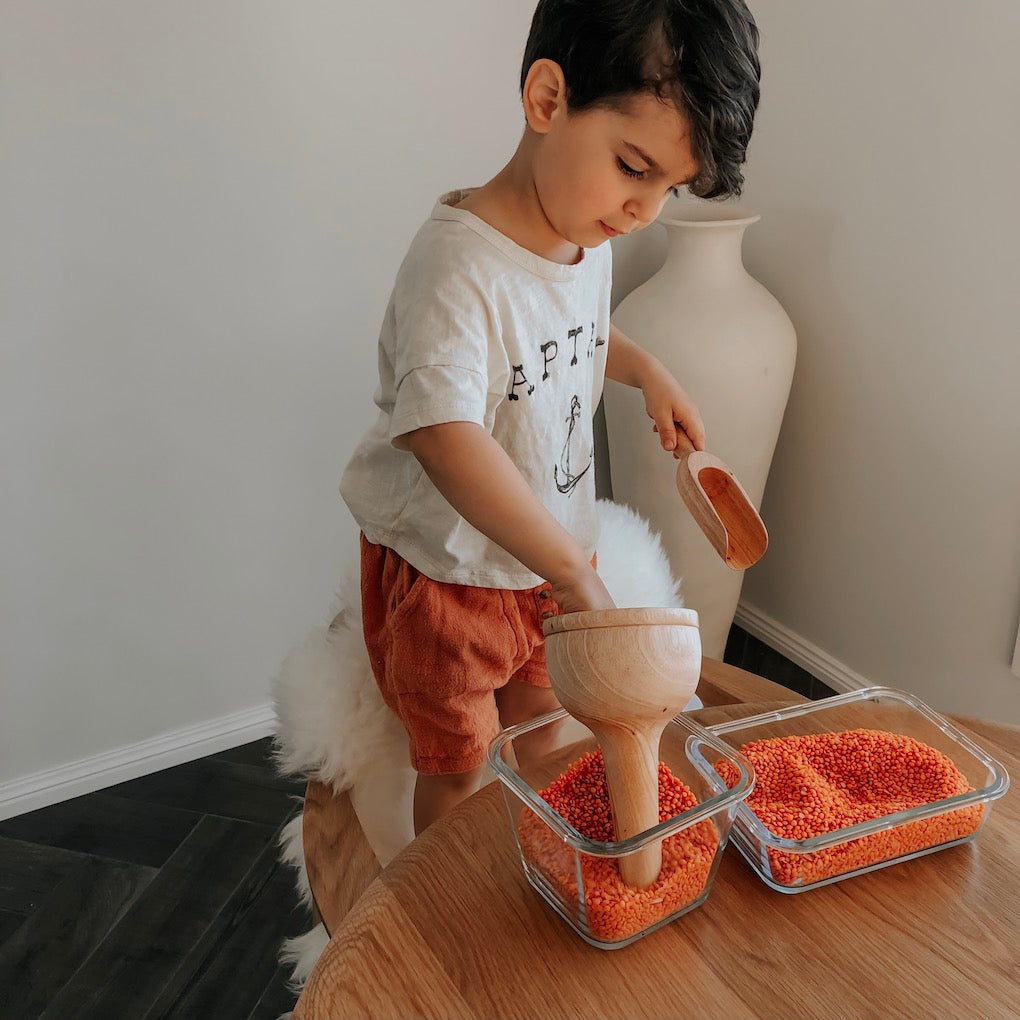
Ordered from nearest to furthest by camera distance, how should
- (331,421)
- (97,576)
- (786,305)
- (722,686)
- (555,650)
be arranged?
(555,650), (722,686), (97,576), (331,421), (786,305)

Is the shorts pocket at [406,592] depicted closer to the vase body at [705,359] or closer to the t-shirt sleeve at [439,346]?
the t-shirt sleeve at [439,346]

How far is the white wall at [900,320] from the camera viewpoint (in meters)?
1.48

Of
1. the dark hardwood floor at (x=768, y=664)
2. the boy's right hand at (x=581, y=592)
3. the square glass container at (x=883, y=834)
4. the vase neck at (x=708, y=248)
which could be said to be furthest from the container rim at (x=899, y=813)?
the dark hardwood floor at (x=768, y=664)

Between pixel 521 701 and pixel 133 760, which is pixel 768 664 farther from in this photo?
pixel 133 760

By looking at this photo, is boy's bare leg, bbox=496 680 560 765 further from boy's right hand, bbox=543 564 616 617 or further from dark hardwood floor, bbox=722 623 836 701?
dark hardwood floor, bbox=722 623 836 701

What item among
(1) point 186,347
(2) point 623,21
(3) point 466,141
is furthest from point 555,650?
(3) point 466,141

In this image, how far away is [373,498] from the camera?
1139mm

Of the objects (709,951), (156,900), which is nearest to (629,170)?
(709,951)

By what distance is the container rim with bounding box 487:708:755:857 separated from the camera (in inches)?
26.1

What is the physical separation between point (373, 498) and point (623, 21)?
20.9 inches

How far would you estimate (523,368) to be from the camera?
3.43 feet

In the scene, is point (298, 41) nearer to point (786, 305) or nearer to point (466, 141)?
point (466, 141)

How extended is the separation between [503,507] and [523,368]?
0.25 metres

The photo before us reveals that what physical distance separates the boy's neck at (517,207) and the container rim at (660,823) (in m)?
0.46
